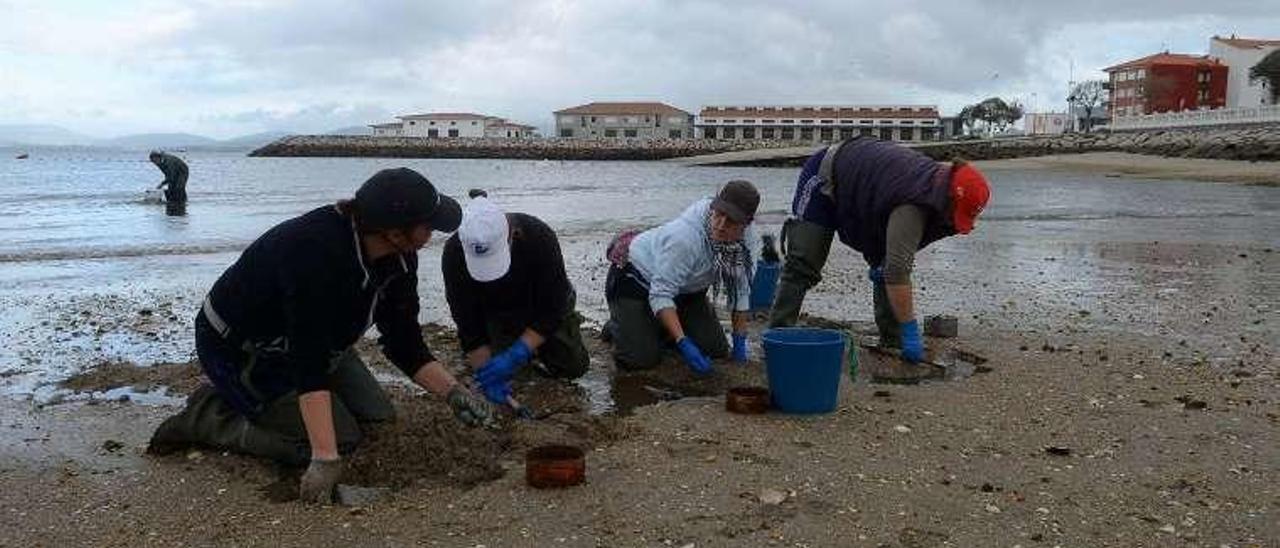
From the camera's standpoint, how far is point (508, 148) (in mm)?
97000

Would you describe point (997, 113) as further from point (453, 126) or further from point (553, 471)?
point (553, 471)

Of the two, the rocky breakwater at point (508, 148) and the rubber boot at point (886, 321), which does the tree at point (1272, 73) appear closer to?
the rocky breakwater at point (508, 148)

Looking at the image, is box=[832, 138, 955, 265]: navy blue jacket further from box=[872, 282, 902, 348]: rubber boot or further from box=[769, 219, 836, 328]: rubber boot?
box=[872, 282, 902, 348]: rubber boot

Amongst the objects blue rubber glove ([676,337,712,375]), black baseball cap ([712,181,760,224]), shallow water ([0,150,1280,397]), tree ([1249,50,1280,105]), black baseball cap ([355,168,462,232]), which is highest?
tree ([1249,50,1280,105])

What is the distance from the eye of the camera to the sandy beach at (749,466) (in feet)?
11.0

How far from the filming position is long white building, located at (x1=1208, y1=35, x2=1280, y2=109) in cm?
7294

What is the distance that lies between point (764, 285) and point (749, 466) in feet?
11.5

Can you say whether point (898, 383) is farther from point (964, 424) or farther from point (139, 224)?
point (139, 224)

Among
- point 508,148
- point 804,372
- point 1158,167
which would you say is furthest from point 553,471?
point 508,148

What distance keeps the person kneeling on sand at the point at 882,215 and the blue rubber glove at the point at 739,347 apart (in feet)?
1.25

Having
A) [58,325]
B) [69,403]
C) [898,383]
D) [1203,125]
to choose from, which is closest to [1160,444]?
[898,383]

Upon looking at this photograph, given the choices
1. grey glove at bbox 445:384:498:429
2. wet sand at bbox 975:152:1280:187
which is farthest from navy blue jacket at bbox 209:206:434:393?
wet sand at bbox 975:152:1280:187

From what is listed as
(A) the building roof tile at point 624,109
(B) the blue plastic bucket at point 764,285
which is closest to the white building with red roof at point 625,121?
(A) the building roof tile at point 624,109

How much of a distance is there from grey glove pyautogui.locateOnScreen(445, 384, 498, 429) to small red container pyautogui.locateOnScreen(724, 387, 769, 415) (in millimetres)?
1207
